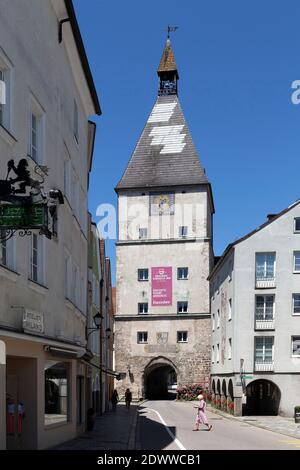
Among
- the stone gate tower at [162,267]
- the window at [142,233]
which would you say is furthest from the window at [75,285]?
the window at [142,233]

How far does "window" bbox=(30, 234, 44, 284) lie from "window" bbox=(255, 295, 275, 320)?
28.0 m

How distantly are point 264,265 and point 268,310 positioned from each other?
9.70 ft

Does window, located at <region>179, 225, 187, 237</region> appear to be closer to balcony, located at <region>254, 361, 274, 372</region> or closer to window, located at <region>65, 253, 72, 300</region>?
balcony, located at <region>254, 361, 274, 372</region>

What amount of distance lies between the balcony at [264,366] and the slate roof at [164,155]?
31.5m

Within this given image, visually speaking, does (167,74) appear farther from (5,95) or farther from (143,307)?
(5,95)

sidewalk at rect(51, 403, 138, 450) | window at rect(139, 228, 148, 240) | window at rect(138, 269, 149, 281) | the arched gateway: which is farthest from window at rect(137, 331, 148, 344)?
sidewalk at rect(51, 403, 138, 450)

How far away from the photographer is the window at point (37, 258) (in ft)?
49.9

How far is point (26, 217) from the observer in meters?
8.35

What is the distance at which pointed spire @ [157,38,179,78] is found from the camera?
81312 millimetres

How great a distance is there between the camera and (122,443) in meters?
20.1

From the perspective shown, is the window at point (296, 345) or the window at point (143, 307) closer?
the window at point (296, 345)

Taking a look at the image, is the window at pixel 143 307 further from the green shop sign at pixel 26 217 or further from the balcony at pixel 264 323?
the green shop sign at pixel 26 217
